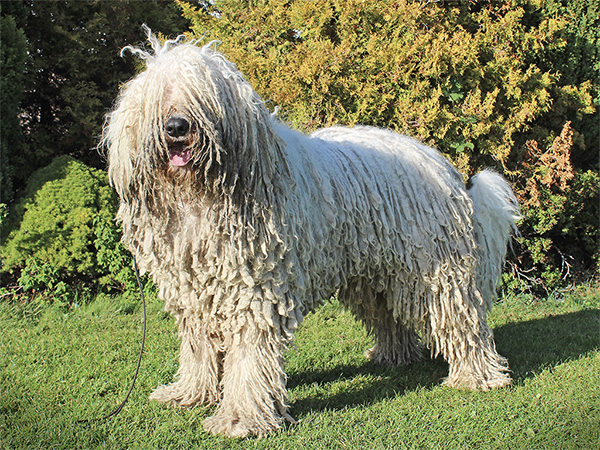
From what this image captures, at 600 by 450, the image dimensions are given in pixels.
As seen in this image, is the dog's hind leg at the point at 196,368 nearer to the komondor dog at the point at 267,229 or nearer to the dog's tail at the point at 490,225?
the komondor dog at the point at 267,229

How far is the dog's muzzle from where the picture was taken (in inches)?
109

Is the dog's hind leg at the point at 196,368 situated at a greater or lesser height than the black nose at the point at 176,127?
lesser

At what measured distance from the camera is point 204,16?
640 centimetres

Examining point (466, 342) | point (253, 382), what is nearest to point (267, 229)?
point (253, 382)

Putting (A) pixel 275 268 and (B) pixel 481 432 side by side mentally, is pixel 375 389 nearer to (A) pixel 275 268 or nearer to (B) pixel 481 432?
(B) pixel 481 432

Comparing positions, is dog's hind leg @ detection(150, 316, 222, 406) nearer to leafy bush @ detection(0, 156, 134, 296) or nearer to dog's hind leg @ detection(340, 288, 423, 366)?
dog's hind leg @ detection(340, 288, 423, 366)

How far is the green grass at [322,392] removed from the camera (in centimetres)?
337

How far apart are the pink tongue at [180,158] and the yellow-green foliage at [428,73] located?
299 centimetres

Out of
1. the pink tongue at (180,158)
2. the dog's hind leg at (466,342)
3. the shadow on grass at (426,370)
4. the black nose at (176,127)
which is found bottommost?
the shadow on grass at (426,370)

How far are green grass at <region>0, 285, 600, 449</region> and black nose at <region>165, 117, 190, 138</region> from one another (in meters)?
1.63

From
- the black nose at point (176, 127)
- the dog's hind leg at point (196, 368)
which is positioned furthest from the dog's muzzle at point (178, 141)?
the dog's hind leg at point (196, 368)

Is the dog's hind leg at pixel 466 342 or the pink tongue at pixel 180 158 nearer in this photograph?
the pink tongue at pixel 180 158

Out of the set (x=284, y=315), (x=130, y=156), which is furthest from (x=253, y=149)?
(x=284, y=315)

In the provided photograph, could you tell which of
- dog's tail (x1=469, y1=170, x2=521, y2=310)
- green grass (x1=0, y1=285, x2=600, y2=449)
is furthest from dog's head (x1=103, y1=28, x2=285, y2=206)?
dog's tail (x1=469, y1=170, x2=521, y2=310)
